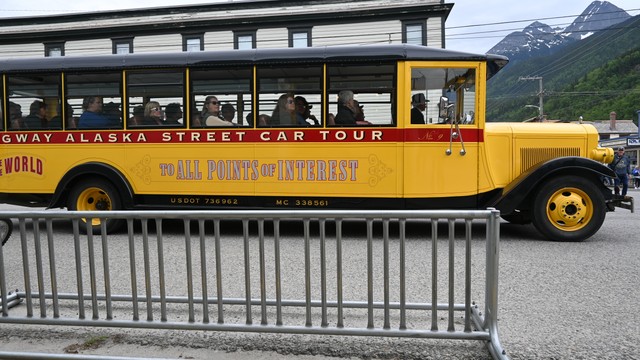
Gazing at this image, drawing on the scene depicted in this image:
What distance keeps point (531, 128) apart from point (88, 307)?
658 centimetres

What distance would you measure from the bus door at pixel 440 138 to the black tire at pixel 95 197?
4.90 meters

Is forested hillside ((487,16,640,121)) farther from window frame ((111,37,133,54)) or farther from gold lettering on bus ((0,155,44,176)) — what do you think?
gold lettering on bus ((0,155,44,176))

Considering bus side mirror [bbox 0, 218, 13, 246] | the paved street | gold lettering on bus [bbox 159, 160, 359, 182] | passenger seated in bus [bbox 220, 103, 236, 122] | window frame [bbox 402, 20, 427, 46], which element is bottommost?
the paved street

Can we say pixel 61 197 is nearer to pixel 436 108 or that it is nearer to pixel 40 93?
pixel 40 93

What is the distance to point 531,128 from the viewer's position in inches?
275

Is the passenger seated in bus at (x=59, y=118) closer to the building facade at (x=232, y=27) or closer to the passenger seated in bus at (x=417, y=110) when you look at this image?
the passenger seated in bus at (x=417, y=110)

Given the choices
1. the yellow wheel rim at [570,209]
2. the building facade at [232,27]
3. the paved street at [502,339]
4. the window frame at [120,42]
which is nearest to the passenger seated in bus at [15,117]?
the paved street at [502,339]

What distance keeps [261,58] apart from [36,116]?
4141mm

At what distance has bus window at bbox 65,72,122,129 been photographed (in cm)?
740

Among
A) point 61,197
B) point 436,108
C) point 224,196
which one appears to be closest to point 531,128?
point 436,108

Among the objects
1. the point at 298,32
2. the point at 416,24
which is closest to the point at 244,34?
the point at 298,32

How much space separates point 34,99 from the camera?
24.8 ft

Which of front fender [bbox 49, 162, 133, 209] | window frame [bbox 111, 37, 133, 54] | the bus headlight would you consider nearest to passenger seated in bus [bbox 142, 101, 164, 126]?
front fender [bbox 49, 162, 133, 209]

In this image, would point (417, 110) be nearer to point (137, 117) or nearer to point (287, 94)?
point (287, 94)
